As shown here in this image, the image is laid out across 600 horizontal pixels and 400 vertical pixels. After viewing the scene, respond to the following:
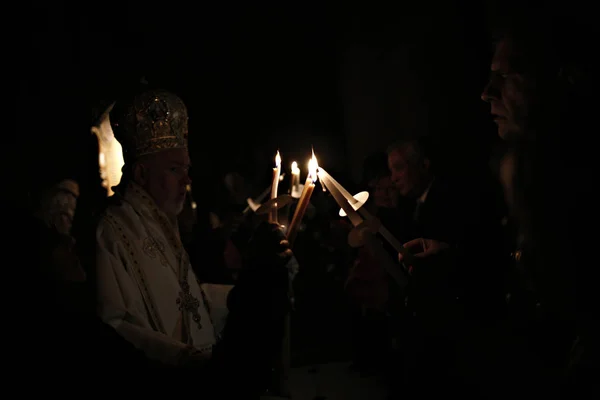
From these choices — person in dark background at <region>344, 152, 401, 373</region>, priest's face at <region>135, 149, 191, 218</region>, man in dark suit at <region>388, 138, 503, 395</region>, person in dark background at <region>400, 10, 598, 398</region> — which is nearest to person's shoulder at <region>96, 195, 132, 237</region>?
priest's face at <region>135, 149, 191, 218</region>

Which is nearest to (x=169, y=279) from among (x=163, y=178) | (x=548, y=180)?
(x=163, y=178)

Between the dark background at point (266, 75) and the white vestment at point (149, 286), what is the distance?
86 cm

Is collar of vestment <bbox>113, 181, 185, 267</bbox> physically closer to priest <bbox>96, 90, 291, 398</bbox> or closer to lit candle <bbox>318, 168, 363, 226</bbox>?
priest <bbox>96, 90, 291, 398</bbox>

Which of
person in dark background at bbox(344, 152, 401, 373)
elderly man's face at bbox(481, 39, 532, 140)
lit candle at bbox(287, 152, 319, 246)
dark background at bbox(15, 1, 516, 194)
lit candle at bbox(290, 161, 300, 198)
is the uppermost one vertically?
dark background at bbox(15, 1, 516, 194)

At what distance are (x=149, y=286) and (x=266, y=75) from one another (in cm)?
618

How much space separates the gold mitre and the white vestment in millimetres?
211

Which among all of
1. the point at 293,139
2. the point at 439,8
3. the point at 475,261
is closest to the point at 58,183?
the point at 475,261

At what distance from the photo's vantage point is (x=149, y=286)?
8.04ft

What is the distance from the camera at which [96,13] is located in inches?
200

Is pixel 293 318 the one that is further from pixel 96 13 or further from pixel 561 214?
pixel 561 214

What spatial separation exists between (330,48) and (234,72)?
145 cm

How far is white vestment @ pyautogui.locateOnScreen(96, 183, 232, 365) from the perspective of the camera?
2.21m

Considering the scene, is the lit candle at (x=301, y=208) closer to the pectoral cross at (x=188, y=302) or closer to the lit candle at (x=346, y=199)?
the lit candle at (x=346, y=199)

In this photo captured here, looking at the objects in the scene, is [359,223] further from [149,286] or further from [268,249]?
[149,286]
